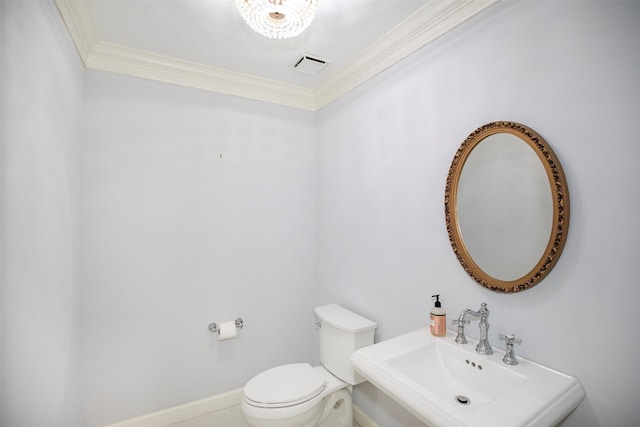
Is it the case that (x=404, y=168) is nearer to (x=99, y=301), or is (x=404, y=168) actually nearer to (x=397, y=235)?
(x=397, y=235)

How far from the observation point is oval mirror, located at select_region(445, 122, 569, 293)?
111cm

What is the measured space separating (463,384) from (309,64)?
2056 mm

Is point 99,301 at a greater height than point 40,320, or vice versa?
point 40,320

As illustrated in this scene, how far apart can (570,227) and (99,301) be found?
2.50m

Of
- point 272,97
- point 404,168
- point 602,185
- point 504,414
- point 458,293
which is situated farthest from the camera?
point 272,97

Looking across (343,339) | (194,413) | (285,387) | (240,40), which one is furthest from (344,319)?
(240,40)

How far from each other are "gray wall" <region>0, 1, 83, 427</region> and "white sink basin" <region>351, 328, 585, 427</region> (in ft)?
3.95

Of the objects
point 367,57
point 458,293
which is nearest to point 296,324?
point 458,293

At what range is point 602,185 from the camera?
1.01 meters

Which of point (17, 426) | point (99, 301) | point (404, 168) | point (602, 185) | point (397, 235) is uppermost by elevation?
point (404, 168)

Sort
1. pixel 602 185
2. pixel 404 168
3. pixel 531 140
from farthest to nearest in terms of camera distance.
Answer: pixel 404 168 → pixel 531 140 → pixel 602 185

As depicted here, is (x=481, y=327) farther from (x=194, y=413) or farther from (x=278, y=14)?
(x=194, y=413)

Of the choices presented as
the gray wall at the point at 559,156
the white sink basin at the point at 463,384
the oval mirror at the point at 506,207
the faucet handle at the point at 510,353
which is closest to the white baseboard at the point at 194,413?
the gray wall at the point at 559,156

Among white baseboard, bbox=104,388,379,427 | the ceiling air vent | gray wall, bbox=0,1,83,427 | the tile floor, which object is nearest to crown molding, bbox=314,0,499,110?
the ceiling air vent
